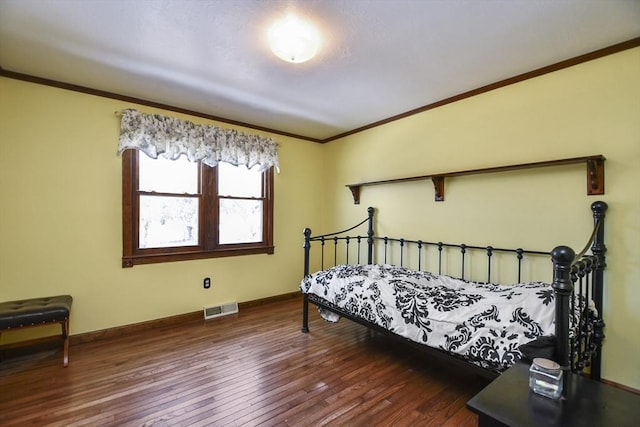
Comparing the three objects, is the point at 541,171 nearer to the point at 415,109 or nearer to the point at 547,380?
the point at 415,109

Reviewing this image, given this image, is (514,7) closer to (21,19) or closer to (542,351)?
(542,351)

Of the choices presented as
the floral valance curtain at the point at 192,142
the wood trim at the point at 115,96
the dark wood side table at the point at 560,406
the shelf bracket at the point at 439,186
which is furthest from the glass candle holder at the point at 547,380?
the wood trim at the point at 115,96

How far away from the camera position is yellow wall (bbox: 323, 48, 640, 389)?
1923 mm

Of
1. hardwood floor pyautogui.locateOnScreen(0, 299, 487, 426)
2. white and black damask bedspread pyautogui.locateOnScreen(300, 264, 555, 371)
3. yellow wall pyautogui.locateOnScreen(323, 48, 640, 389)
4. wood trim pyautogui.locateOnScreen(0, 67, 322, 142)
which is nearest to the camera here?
white and black damask bedspread pyautogui.locateOnScreen(300, 264, 555, 371)

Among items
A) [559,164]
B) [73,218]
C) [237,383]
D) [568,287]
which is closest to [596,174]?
[559,164]

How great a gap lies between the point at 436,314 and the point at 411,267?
134cm

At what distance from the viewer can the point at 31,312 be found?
2.11 meters

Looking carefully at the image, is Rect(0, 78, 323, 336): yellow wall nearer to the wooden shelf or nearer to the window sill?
the window sill

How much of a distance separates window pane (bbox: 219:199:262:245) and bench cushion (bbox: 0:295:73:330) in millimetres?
1549

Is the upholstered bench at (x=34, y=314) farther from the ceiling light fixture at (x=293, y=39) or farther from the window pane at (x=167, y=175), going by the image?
the ceiling light fixture at (x=293, y=39)

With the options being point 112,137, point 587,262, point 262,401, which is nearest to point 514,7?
point 587,262

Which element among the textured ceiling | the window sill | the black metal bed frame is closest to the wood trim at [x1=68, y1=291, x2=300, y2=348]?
the window sill

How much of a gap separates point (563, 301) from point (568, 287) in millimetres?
61

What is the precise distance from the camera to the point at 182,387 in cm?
199
